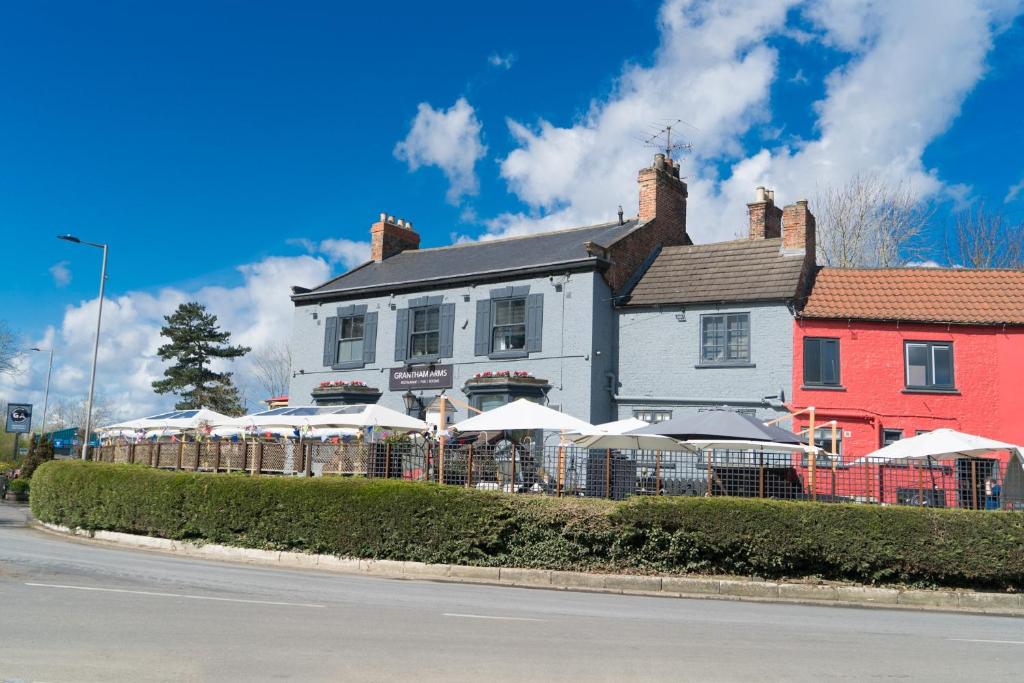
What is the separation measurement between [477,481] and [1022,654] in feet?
35.7

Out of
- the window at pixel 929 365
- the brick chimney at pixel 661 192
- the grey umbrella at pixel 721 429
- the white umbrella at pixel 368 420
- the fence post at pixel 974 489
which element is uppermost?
the brick chimney at pixel 661 192

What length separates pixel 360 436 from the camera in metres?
23.3

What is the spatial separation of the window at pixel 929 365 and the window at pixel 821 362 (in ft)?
6.21

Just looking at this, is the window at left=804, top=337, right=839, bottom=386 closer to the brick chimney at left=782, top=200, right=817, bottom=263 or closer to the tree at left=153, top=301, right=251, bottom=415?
the brick chimney at left=782, top=200, right=817, bottom=263

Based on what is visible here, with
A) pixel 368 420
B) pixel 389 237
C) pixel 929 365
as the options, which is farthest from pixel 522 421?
pixel 389 237

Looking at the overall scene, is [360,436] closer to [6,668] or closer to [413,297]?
[413,297]

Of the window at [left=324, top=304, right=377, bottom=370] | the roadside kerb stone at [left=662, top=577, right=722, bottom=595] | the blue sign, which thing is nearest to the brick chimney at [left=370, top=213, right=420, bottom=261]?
the window at [left=324, top=304, right=377, bottom=370]

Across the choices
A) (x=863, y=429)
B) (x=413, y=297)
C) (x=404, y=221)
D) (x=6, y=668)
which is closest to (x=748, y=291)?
(x=863, y=429)

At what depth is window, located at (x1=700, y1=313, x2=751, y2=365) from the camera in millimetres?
26016

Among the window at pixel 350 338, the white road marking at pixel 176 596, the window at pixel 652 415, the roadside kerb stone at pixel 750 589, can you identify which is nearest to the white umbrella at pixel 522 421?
the roadside kerb stone at pixel 750 589

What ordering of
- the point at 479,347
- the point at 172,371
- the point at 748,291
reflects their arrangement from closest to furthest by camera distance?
the point at 748,291 < the point at 479,347 < the point at 172,371

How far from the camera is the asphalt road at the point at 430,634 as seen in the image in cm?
758

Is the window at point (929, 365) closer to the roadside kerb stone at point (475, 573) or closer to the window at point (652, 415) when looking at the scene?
the window at point (652, 415)

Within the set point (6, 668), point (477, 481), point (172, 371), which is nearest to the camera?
point (6, 668)
